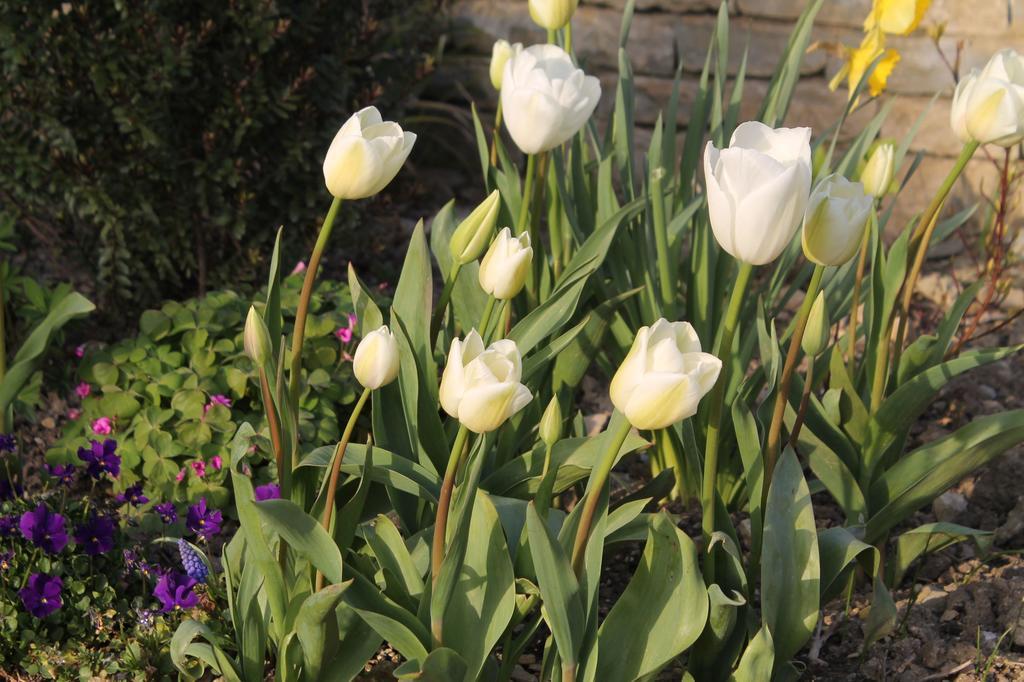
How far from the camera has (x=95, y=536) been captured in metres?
1.67

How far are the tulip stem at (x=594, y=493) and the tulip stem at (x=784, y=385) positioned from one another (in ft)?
0.84

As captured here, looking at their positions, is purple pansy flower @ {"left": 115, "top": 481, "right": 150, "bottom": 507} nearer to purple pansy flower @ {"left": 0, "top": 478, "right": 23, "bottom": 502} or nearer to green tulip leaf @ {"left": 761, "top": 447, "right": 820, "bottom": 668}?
purple pansy flower @ {"left": 0, "top": 478, "right": 23, "bottom": 502}

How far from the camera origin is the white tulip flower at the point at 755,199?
1.18 m

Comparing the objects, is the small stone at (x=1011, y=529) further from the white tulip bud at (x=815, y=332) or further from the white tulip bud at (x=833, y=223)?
the white tulip bud at (x=833, y=223)

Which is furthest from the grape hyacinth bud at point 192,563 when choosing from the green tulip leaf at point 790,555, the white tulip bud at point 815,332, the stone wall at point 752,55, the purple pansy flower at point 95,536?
the stone wall at point 752,55

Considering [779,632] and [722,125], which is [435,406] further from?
[722,125]

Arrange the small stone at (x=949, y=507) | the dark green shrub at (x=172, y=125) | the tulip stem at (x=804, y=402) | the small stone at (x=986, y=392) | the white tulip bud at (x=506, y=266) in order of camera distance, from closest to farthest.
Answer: the white tulip bud at (x=506, y=266)
the tulip stem at (x=804, y=402)
the small stone at (x=949, y=507)
the dark green shrub at (x=172, y=125)
the small stone at (x=986, y=392)

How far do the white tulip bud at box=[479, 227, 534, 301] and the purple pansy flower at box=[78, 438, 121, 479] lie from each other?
0.84 meters

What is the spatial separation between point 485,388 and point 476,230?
35 centimetres

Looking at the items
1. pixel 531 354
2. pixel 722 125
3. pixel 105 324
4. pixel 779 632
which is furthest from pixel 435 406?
pixel 105 324

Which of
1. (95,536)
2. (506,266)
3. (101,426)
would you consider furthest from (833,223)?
(101,426)

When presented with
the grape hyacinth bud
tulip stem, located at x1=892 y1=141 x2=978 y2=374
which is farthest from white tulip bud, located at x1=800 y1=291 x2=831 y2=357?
the grape hyacinth bud

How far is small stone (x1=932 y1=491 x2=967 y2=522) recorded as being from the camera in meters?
2.03

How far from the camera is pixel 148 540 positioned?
6.21 ft
